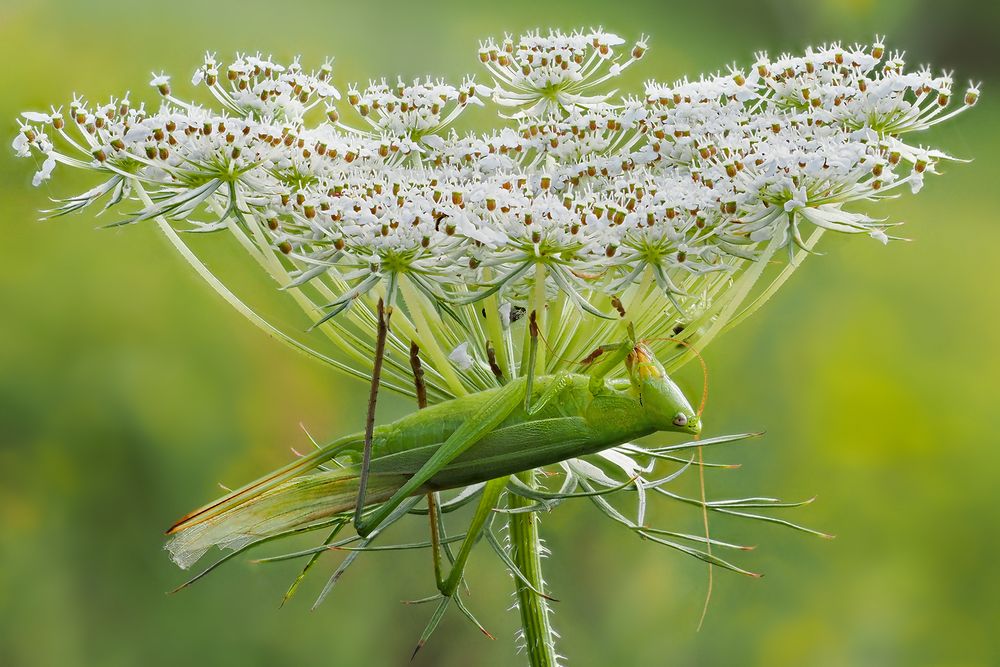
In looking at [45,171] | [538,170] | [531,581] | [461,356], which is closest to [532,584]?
[531,581]

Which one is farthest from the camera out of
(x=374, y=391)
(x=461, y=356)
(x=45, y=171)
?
(x=45, y=171)

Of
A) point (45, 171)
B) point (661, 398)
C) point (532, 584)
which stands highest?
point (45, 171)

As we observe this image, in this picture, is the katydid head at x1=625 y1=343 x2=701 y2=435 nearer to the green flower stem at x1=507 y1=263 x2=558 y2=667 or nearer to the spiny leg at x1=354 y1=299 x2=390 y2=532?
the green flower stem at x1=507 y1=263 x2=558 y2=667

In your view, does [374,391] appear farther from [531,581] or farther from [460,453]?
[531,581]

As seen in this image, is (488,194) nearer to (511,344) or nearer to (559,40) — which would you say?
(511,344)

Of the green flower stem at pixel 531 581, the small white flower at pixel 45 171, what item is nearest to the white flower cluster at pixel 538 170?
the small white flower at pixel 45 171

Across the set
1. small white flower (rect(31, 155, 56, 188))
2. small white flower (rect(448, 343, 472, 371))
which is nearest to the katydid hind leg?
small white flower (rect(448, 343, 472, 371))
